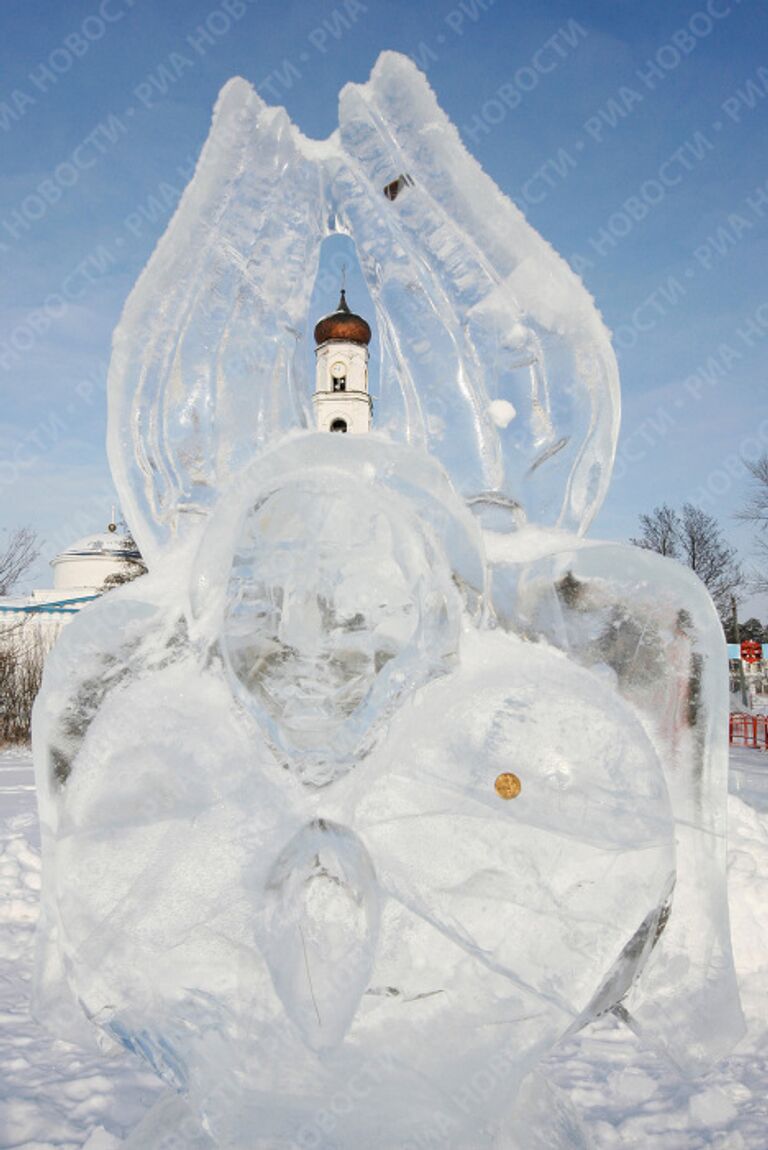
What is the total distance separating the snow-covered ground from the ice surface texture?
1483mm

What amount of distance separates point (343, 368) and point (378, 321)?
37.5 metres

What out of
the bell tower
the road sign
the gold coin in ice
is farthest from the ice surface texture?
the bell tower

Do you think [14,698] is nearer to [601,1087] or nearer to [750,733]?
[750,733]

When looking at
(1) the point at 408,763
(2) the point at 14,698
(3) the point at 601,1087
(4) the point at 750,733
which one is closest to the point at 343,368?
(4) the point at 750,733

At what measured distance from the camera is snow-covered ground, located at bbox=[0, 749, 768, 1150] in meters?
2.59

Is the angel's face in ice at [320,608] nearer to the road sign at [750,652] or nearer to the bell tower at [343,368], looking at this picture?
the road sign at [750,652]

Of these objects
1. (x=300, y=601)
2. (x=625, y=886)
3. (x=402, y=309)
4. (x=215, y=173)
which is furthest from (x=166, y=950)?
(x=215, y=173)

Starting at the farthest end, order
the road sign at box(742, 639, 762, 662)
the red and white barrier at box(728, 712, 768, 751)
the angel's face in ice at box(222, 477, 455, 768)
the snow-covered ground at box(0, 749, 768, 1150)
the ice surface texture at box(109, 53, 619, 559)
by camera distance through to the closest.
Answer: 1. the road sign at box(742, 639, 762, 662)
2. the red and white barrier at box(728, 712, 768, 751)
3. the snow-covered ground at box(0, 749, 768, 1150)
4. the ice surface texture at box(109, 53, 619, 559)
5. the angel's face in ice at box(222, 477, 455, 768)

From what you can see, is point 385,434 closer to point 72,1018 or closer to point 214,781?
point 214,781

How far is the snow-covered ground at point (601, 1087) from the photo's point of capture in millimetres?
2594

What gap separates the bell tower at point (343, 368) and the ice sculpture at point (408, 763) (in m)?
36.0

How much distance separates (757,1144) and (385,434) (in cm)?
215

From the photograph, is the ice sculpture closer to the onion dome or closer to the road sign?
the road sign

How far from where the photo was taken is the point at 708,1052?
6.48 ft
